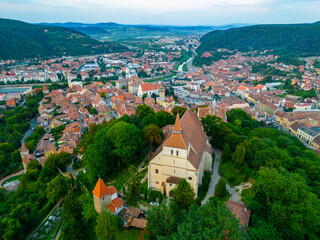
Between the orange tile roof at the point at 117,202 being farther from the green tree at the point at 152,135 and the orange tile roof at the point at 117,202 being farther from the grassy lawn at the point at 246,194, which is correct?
the grassy lawn at the point at 246,194

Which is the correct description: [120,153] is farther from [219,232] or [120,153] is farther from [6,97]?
[6,97]

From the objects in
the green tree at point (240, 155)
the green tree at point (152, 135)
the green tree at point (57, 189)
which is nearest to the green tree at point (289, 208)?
the green tree at point (240, 155)

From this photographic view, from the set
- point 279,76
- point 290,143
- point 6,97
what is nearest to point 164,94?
point 290,143

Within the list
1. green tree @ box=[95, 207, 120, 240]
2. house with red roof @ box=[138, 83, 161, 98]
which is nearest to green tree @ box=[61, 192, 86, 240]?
green tree @ box=[95, 207, 120, 240]

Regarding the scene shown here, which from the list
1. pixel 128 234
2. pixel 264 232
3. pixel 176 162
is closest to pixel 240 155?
pixel 176 162

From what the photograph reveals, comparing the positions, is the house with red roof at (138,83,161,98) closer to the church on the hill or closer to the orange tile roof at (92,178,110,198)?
the church on the hill
